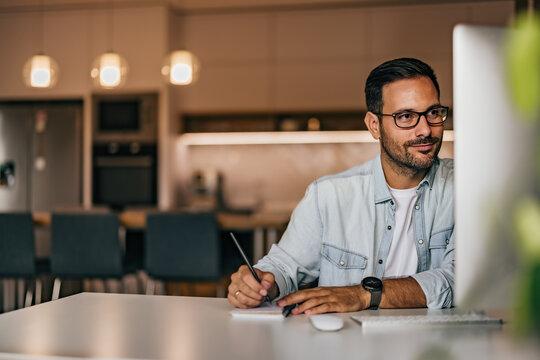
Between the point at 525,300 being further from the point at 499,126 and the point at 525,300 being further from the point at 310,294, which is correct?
→ the point at 310,294

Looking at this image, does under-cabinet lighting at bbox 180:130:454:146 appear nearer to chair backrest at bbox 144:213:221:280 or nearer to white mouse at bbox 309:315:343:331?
chair backrest at bbox 144:213:221:280

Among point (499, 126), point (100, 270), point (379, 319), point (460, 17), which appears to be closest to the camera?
point (499, 126)

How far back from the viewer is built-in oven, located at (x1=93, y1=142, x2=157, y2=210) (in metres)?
5.14

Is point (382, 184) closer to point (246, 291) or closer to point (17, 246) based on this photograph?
point (246, 291)

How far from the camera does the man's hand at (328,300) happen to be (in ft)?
3.98

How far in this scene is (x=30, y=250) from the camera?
334 centimetres

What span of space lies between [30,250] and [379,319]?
9.05 feet

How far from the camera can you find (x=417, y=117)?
1.56 metres

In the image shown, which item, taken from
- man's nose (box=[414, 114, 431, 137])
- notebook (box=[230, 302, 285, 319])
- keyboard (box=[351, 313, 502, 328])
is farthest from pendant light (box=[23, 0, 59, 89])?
keyboard (box=[351, 313, 502, 328])

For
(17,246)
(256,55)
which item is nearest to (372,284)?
(17,246)

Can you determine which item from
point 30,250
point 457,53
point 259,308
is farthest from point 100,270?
point 457,53

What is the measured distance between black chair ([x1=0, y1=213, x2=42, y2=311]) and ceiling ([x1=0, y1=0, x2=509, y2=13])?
2.49m

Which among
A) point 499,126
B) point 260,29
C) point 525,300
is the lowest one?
point 525,300

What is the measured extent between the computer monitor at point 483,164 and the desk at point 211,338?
3.5 inches
